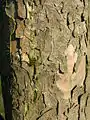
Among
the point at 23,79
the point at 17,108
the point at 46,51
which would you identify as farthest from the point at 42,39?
the point at 17,108

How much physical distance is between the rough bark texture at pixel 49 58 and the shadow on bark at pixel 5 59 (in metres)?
0.03

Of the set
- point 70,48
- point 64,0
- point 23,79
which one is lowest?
point 23,79

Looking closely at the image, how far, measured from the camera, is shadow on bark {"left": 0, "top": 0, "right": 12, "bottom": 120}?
106 centimetres

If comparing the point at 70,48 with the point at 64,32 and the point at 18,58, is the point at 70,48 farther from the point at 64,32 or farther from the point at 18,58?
the point at 18,58

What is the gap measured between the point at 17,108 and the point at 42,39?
27cm

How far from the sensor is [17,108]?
43.3 inches

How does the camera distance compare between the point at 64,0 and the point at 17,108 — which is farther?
the point at 17,108

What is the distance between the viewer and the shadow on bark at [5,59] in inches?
41.7

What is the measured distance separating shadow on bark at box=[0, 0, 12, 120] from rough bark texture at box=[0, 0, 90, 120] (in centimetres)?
3

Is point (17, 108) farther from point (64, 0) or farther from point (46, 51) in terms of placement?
point (64, 0)

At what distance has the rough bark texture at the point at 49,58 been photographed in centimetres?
98

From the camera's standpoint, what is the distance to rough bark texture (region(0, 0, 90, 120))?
0.98 m

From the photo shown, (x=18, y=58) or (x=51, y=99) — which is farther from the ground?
(x=18, y=58)

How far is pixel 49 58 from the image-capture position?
1011 millimetres
